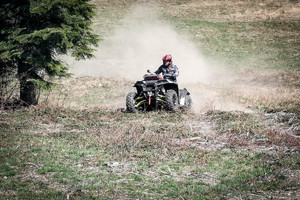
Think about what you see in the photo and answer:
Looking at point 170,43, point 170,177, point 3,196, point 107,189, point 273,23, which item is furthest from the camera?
point 273,23

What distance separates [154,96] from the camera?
1559 centimetres

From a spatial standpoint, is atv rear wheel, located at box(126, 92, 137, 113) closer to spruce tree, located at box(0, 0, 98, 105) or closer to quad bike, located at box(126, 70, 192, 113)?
quad bike, located at box(126, 70, 192, 113)

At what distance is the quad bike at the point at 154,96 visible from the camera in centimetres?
1558

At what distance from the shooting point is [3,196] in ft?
22.3

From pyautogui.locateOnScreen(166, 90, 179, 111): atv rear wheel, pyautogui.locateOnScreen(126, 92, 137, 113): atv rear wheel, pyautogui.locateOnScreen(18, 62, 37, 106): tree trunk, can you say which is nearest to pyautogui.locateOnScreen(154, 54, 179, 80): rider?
pyautogui.locateOnScreen(166, 90, 179, 111): atv rear wheel

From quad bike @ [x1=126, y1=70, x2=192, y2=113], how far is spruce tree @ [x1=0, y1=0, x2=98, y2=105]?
3.18 m

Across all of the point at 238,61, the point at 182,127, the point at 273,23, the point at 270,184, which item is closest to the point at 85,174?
the point at 270,184

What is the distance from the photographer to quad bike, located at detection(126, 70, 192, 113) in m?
15.6

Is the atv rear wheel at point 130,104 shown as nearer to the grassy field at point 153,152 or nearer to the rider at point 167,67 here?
the grassy field at point 153,152

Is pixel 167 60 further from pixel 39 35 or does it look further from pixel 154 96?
pixel 39 35

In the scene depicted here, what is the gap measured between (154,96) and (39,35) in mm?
5380

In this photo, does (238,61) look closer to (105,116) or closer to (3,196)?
(105,116)

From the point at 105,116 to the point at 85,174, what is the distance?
7182 millimetres

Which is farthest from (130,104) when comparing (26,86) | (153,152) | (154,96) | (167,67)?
(153,152)
